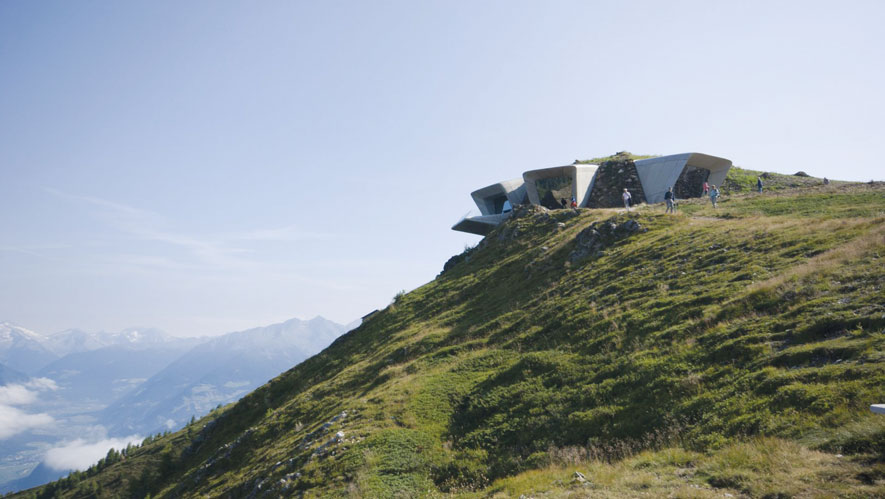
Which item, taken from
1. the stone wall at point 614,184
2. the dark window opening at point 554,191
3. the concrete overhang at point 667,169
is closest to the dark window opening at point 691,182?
the concrete overhang at point 667,169

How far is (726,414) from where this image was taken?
12.5 metres

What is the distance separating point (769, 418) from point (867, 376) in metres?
2.59

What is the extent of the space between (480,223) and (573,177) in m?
18.6

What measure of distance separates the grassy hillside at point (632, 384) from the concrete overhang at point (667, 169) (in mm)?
24858

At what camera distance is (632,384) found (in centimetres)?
1631

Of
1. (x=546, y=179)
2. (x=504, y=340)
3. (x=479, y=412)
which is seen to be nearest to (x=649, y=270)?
(x=504, y=340)

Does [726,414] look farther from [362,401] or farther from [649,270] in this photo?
[362,401]

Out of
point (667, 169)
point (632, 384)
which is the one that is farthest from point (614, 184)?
point (632, 384)

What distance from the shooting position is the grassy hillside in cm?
1065

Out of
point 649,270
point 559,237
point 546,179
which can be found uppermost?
point 546,179

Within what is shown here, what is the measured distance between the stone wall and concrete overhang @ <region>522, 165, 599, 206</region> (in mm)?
1080

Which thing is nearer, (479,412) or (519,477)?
(519,477)

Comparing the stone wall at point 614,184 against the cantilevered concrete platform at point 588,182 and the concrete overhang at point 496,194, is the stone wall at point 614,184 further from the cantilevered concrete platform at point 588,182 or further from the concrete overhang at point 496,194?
the concrete overhang at point 496,194

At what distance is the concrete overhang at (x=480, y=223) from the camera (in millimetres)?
76188
